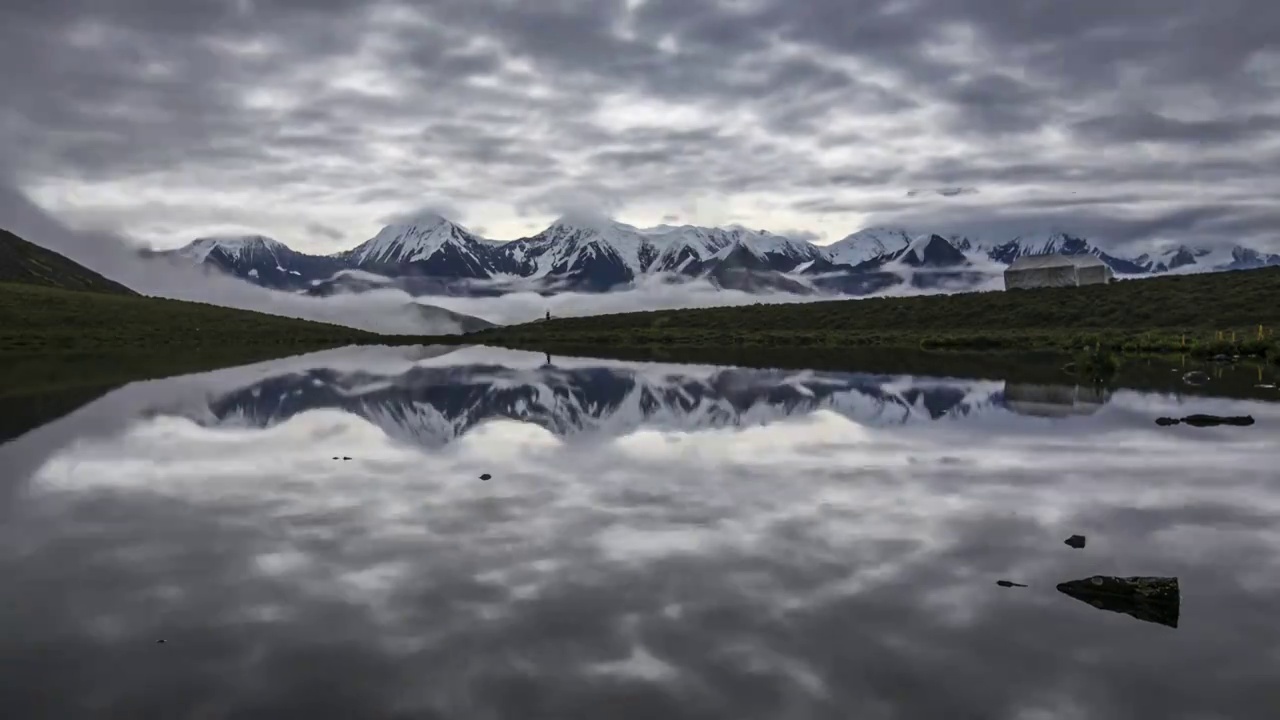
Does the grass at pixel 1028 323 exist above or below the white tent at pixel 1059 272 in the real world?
below

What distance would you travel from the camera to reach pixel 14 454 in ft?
68.0

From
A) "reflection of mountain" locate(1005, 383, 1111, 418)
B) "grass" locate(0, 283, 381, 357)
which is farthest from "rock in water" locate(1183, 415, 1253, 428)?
"grass" locate(0, 283, 381, 357)

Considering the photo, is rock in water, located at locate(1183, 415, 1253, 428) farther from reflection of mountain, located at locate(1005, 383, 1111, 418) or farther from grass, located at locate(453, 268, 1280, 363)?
grass, located at locate(453, 268, 1280, 363)

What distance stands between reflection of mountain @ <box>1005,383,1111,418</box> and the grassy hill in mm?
30372

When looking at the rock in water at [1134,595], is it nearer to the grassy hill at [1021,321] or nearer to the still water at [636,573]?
the still water at [636,573]

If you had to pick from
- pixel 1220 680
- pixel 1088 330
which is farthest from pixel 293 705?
pixel 1088 330

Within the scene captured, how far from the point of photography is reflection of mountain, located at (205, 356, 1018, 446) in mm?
28016

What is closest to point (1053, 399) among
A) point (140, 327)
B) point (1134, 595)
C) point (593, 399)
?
point (593, 399)

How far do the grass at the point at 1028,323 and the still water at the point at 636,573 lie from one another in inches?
1817

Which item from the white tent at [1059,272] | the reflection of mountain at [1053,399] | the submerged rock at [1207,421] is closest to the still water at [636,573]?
the submerged rock at [1207,421]

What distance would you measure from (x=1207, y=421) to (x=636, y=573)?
21041 millimetres

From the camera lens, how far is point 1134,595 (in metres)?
10.2

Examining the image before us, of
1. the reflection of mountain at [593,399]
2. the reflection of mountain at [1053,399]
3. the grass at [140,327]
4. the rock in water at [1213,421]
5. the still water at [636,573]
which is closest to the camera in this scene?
the still water at [636,573]

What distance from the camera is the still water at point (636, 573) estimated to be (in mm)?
7938
